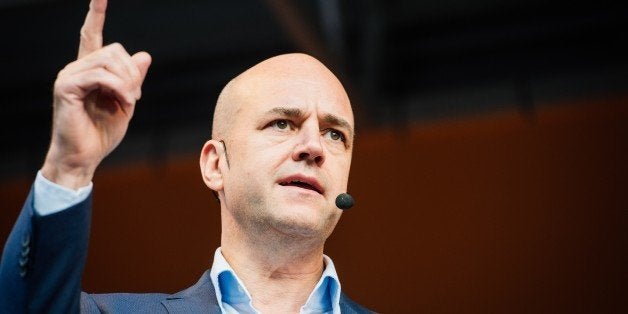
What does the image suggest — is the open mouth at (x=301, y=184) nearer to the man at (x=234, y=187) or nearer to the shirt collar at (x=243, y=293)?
the man at (x=234, y=187)

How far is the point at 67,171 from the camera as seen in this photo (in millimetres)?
1177

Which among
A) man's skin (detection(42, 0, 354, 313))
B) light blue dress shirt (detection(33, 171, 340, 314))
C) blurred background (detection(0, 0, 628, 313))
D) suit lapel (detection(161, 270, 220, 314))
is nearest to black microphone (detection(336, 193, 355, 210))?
man's skin (detection(42, 0, 354, 313))

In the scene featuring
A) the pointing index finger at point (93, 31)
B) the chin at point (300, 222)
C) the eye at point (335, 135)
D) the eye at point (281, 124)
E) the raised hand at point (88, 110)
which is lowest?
the chin at point (300, 222)

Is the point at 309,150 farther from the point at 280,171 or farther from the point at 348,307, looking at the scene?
the point at 348,307

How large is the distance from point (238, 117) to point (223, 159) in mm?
90

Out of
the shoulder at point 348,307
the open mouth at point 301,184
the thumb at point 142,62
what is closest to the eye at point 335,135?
the open mouth at point 301,184

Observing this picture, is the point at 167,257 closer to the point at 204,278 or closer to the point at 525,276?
the point at 525,276

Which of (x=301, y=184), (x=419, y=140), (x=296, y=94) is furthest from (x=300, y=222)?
(x=419, y=140)

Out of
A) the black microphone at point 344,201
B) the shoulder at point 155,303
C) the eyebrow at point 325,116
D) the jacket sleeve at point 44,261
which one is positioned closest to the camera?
the jacket sleeve at point 44,261

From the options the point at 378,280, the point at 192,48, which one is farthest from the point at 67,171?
the point at 192,48

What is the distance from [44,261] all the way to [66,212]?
7cm

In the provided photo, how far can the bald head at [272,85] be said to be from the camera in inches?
68.4

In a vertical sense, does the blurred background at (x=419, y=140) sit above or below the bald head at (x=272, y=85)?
below

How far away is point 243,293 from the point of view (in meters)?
1.58
